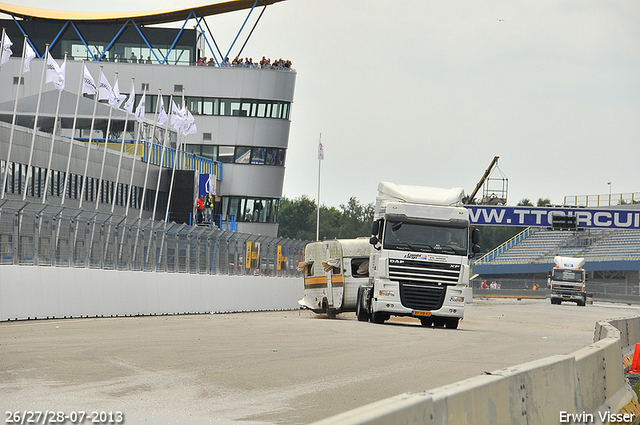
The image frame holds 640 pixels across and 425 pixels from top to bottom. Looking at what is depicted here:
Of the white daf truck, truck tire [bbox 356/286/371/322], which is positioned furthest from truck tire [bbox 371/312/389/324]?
A: the white daf truck

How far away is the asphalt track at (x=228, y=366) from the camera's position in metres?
8.65

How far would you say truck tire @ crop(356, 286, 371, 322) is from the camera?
86.6 ft

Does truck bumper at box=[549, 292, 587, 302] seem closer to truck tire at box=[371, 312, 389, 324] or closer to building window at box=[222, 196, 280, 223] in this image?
building window at box=[222, 196, 280, 223]

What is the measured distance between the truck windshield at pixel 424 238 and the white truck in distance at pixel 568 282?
4103 centimetres

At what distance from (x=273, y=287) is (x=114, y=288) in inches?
514

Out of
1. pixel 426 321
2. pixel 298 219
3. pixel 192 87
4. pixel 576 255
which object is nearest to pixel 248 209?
pixel 192 87

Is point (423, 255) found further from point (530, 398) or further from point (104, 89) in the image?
point (104, 89)

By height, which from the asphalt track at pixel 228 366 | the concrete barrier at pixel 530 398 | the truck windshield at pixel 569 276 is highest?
the truck windshield at pixel 569 276

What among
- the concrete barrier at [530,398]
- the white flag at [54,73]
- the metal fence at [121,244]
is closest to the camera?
the concrete barrier at [530,398]

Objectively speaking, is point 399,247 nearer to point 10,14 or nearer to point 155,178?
point 155,178

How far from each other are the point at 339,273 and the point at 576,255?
6215 centimetres

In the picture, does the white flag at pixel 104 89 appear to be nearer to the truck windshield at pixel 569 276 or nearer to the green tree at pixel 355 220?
the truck windshield at pixel 569 276

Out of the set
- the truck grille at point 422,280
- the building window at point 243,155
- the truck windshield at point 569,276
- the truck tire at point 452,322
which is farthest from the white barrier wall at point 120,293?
the building window at point 243,155

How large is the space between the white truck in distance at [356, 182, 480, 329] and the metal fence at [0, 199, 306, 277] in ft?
25.3
